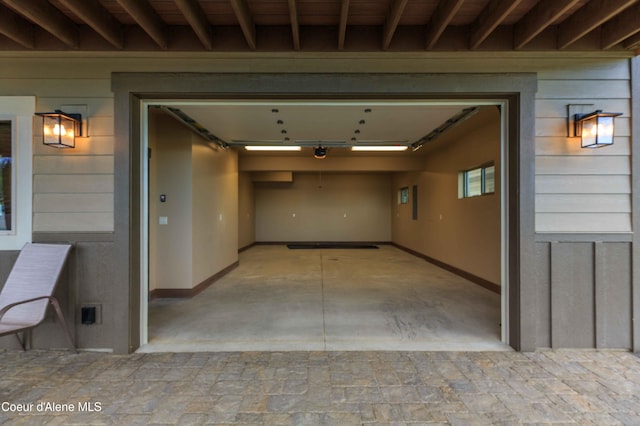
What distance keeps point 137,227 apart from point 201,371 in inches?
55.5

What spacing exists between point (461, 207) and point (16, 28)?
641 cm

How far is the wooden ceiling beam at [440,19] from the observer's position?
7.40 feet

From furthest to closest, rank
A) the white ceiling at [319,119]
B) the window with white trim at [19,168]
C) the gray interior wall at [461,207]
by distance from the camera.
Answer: the gray interior wall at [461,207] < the white ceiling at [319,119] < the window with white trim at [19,168]

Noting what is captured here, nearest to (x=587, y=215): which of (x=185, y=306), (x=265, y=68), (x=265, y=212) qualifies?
(x=265, y=68)

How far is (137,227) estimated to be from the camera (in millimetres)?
2895

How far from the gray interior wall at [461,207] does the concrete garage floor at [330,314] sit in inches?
19.8

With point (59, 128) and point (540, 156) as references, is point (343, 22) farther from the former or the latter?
point (59, 128)

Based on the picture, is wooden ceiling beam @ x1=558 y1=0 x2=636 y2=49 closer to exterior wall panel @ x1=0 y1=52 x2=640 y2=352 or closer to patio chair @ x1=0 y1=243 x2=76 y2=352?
exterior wall panel @ x1=0 y1=52 x2=640 y2=352

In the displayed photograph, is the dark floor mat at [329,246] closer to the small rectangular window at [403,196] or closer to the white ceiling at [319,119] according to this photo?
the small rectangular window at [403,196]

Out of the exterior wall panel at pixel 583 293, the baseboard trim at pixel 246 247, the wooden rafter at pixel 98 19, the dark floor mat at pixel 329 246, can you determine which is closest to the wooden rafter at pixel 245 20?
the wooden rafter at pixel 98 19

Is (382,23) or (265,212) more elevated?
(382,23)

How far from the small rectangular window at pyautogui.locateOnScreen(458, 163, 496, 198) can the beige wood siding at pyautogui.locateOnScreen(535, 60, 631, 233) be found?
2.14 m

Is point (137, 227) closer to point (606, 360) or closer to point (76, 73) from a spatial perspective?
point (76, 73)

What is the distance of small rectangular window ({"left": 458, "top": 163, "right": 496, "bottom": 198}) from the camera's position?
5.14 meters
